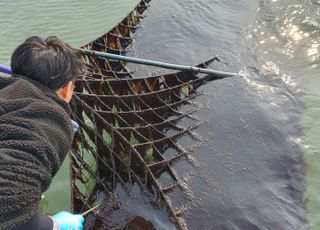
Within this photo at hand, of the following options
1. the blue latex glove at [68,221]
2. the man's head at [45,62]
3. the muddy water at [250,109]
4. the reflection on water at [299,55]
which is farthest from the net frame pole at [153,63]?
the man's head at [45,62]

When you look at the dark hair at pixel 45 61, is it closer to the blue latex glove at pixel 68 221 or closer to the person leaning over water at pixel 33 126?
the person leaning over water at pixel 33 126

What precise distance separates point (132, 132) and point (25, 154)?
267cm

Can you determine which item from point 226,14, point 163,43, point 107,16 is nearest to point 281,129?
point 163,43

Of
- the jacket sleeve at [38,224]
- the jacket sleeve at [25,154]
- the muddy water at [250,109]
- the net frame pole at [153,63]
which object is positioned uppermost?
the jacket sleeve at [25,154]

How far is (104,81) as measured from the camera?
5.46m

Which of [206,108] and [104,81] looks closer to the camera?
[104,81]

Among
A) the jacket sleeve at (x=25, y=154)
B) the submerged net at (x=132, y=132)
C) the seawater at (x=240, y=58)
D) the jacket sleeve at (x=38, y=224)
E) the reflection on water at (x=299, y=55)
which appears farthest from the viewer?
the reflection on water at (x=299, y=55)

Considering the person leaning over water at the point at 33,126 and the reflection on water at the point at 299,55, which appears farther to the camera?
the reflection on water at the point at 299,55

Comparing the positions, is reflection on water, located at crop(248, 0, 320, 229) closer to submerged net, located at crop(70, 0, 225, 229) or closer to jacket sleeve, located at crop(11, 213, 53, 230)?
submerged net, located at crop(70, 0, 225, 229)

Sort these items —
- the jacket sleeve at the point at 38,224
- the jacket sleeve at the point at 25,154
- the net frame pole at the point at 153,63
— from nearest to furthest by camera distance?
the jacket sleeve at the point at 25,154 < the jacket sleeve at the point at 38,224 < the net frame pole at the point at 153,63

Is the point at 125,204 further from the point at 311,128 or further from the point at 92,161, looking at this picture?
the point at 311,128

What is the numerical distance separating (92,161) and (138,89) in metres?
1.30

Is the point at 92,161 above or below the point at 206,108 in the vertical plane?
below

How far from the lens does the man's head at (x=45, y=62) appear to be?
2402mm
